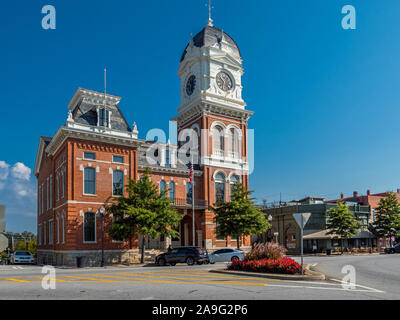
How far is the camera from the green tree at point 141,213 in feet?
104

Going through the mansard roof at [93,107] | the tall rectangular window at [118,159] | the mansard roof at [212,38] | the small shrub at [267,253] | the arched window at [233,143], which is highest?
the mansard roof at [212,38]

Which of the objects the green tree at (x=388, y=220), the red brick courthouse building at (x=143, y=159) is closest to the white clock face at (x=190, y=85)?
the red brick courthouse building at (x=143, y=159)

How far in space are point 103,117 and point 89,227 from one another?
390 inches

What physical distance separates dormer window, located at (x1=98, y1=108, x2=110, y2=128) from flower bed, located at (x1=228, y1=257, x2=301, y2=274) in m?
20.9

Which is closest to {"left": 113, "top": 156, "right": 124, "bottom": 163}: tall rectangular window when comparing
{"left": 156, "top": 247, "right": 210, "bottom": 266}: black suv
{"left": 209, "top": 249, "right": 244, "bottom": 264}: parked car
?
{"left": 156, "top": 247, "right": 210, "bottom": 266}: black suv

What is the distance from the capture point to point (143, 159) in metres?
42.3

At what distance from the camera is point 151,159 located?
43250mm

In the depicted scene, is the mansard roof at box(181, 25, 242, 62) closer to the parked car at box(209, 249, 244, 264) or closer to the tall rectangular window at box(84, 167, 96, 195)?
the tall rectangular window at box(84, 167, 96, 195)

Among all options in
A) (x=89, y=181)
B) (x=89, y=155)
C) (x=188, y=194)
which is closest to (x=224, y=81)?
(x=188, y=194)

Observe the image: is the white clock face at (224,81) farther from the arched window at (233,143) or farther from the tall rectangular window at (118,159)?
the tall rectangular window at (118,159)

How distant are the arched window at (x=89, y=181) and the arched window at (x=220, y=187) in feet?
51.5

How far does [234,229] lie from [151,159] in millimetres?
11616
